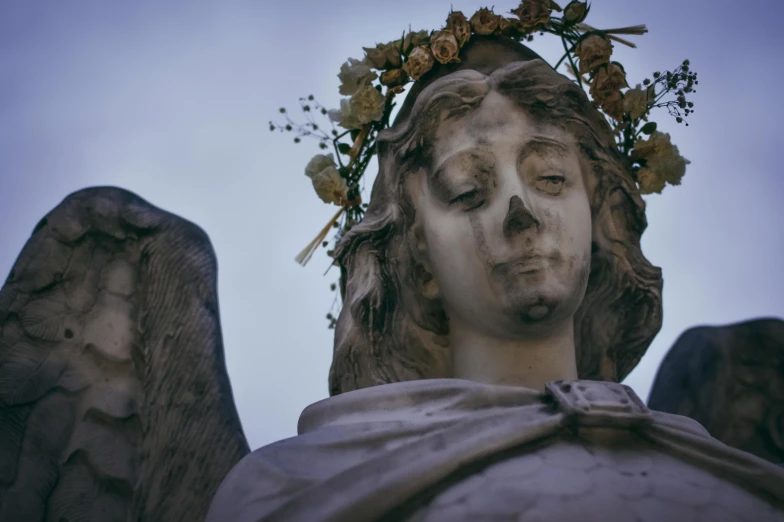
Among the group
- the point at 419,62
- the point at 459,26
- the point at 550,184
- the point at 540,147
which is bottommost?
the point at 550,184

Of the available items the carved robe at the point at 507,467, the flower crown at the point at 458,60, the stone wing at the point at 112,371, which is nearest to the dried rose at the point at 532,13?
the flower crown at the point at 458,60

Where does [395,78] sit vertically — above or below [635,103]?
above

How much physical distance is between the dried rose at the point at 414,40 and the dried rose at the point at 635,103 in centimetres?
94

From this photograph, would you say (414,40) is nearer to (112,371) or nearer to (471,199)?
(471,199)

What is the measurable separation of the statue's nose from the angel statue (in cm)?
1

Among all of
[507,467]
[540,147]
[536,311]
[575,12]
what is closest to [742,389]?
[536,311]

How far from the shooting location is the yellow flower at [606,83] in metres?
5.79

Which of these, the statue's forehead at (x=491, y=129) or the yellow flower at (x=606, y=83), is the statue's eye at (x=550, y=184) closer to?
the statue's forehead at (x=491, y=129)

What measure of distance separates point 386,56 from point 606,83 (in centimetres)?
100

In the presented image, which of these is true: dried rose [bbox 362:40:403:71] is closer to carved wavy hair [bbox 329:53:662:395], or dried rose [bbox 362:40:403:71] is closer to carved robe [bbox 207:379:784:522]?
carved wavy hair [bbox 329:53:662:395]

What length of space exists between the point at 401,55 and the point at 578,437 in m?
2.54

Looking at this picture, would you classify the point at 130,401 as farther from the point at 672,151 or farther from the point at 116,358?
the point at 672,151

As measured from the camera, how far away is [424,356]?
5285 millimetres

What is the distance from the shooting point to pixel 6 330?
15.9 ft
